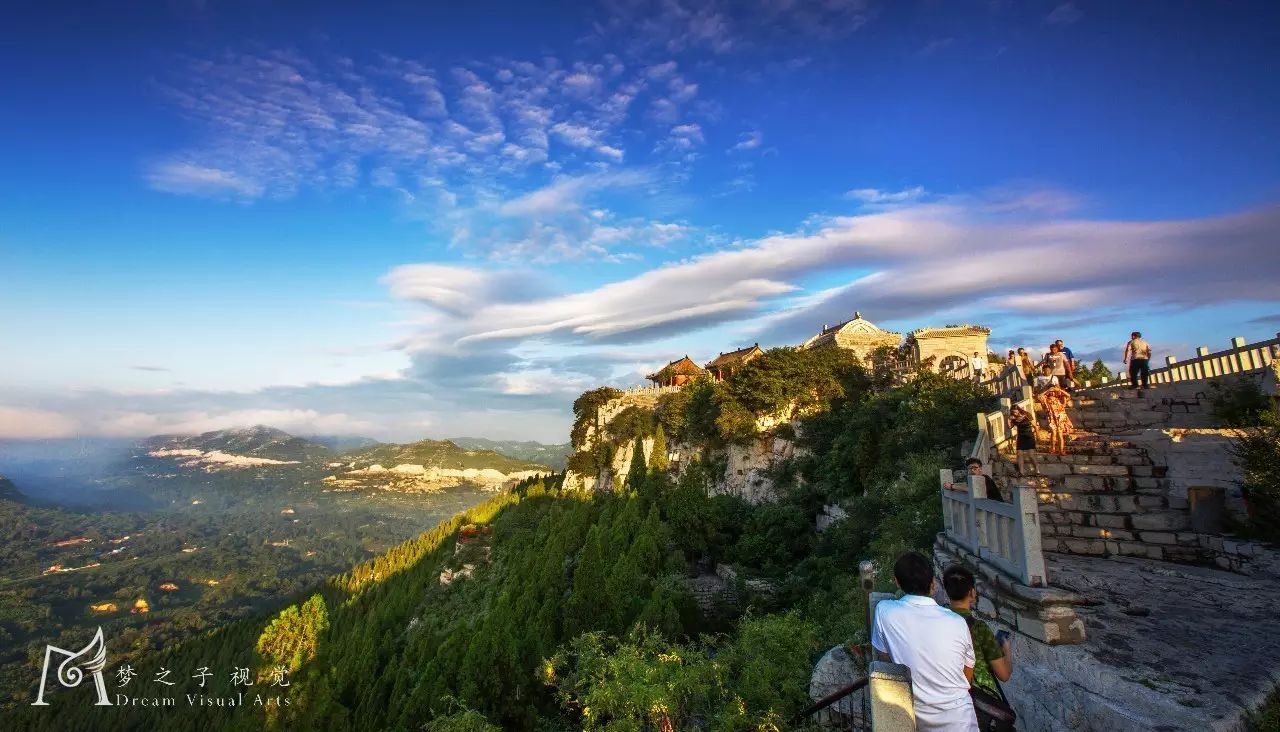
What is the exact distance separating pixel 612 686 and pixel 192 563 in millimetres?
213098

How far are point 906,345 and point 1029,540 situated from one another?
964 inches

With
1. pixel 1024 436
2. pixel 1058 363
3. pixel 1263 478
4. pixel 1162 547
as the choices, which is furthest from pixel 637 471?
pixel 1263 478

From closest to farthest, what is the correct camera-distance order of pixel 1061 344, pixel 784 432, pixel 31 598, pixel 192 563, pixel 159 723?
pixel 1061 344 → pixel 784 432 → pixel 159 723 → pixel 31 598 → pixel 192 563

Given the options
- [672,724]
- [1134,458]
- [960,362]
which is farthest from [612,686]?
[960,362]

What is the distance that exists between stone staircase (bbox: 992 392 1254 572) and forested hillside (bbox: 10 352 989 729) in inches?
85.1

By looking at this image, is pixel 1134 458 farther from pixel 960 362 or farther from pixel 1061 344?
pixel 960 362

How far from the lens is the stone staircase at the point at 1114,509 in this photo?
25.9 feet

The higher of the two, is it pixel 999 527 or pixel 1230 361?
pixel 1230 361

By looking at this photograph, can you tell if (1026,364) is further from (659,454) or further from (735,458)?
(659,454)

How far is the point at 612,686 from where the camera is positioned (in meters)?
8.32

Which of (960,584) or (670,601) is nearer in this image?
(960,584)

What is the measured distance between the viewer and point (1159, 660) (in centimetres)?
457

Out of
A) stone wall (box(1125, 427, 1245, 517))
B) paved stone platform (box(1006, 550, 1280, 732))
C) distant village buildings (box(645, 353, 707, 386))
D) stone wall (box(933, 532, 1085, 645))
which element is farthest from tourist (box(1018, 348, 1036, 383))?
distant village buildings (box(645, 353, 707, 386))

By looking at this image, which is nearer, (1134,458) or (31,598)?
(1134,458)
